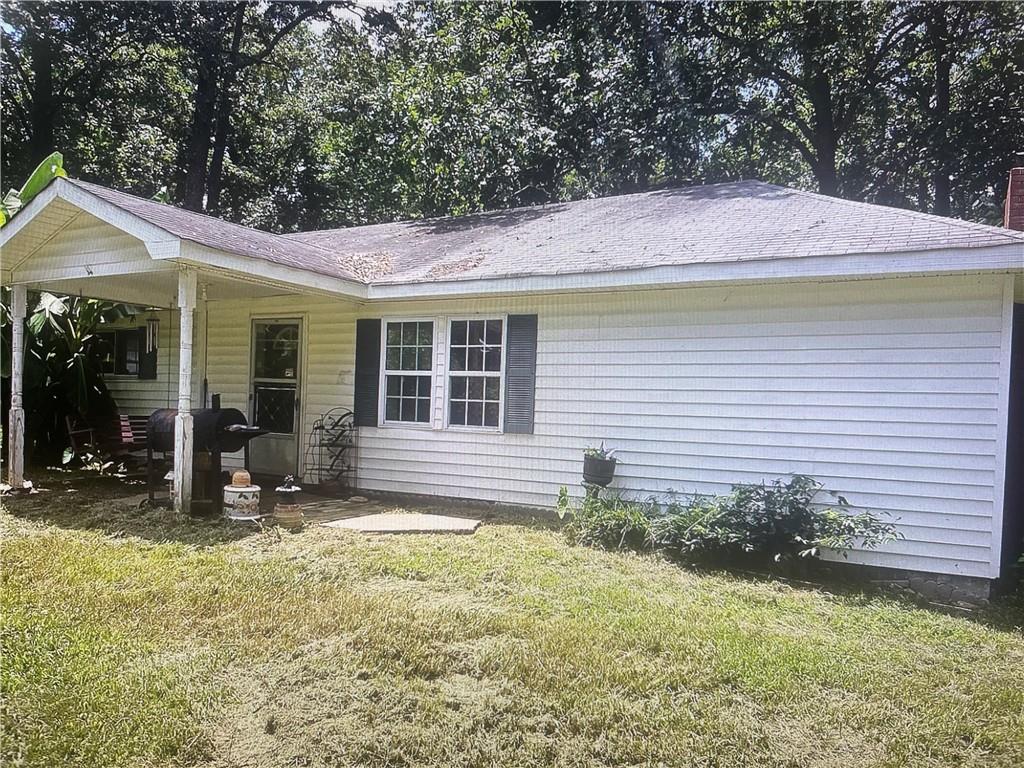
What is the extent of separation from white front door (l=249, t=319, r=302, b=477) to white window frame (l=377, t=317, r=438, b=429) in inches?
56.1

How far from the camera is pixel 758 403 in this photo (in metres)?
6.01

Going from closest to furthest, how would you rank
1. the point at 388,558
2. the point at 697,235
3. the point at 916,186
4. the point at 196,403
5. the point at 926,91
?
the point at 388,558 → the point at 697,235 → the point at 196,403 → the point at 926,91 → the point at 916,186

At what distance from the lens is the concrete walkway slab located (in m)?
6.15

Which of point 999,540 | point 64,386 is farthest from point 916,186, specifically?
point 64,386

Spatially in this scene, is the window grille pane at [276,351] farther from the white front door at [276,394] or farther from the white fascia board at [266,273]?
the white fascia board at [266,273]

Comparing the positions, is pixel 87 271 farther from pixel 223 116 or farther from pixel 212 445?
pixel 223 116

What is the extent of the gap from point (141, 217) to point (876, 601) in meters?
6.97

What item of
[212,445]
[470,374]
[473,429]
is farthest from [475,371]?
[212,445]

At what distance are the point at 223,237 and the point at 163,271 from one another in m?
0.71

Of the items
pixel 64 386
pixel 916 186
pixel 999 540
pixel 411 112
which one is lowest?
pixel 999 540

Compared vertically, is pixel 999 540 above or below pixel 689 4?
below

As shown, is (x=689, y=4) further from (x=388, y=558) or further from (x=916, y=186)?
(x=388, y=558)

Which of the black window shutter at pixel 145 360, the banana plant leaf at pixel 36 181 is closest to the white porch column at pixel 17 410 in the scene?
the banana plant leaf at pixel 36 181

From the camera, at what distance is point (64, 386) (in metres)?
9.75
